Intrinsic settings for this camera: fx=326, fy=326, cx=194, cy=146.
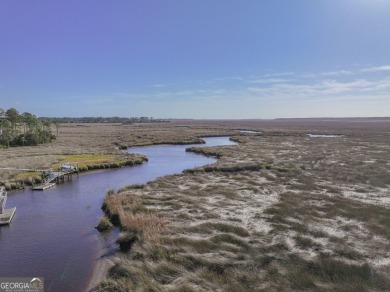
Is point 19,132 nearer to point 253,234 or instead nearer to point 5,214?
point 5,214

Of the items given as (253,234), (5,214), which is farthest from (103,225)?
(253,234)

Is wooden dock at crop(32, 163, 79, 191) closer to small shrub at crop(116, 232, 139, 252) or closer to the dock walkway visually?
the dock walkway

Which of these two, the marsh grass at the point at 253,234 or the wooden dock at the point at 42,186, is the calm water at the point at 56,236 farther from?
the marsh grass at the point at 253,234

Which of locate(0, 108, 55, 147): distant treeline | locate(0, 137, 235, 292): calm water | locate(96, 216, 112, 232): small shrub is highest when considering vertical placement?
locate(0, 108, 55, 147): distant treeline

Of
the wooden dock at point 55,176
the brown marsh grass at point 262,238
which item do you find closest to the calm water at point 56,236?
the wooden dock at point 55,176

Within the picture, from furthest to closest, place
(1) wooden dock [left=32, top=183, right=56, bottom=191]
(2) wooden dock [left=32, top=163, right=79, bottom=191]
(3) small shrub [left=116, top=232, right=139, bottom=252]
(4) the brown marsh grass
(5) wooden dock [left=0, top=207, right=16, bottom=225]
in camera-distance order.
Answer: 1. (2) wooden dock [left=32, top=163, right=79, bottom=191]
2. (1) wooden dock [left=32, top=183, right=56, bottom=191]
3. (5) wooden dock [left=0, top=207, right=16, bottom=225]
4. (3) small shrub [left=116, top=232, right=139, bottom=252]
5. (4) the brown marsh grass

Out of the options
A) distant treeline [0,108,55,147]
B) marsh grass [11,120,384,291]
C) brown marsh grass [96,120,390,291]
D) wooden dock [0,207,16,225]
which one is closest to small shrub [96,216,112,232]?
marsh grass [11,120,384,291]
